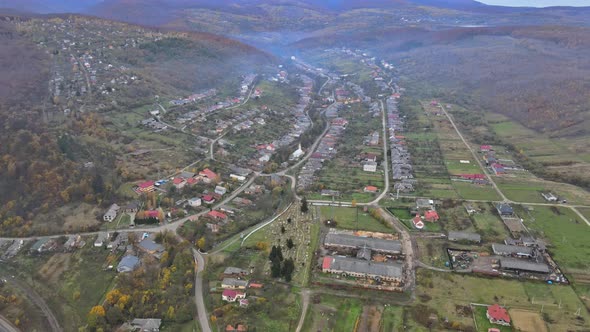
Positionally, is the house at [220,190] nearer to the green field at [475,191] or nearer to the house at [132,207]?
the house at [132,207]

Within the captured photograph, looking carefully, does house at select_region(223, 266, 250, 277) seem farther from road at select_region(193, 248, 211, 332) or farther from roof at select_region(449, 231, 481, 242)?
roof at select_region(449, 231, 481, 242)

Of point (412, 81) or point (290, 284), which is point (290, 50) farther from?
point (290, 284)

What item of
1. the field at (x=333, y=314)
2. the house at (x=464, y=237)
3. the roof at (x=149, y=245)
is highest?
the house at (x=464, y=237)

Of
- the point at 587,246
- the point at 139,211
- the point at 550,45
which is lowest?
the point at 139,211

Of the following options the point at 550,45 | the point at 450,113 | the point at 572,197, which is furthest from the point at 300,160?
the point at 550,45

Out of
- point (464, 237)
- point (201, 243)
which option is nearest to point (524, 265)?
point (464, 237)

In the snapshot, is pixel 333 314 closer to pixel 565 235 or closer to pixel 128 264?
pixel 128 264

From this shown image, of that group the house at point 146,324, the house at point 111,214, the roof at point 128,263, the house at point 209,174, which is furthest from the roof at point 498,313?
the house at point 111,214
